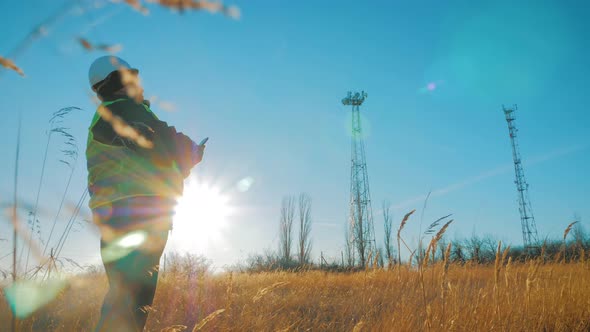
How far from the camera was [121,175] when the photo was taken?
2.33 meters

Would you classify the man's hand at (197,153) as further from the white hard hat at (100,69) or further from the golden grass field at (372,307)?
the golden grass field at (372,307)

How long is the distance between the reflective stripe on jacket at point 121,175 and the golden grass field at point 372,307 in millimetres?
812

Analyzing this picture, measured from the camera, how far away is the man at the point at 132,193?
7.12 ft

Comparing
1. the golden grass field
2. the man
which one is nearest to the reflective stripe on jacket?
the man

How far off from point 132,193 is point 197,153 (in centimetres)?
51

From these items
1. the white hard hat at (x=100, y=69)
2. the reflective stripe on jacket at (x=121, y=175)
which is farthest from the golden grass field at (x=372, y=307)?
the white hard hat at (x=100, y=69)

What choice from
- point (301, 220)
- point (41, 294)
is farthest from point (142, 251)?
point (301, 220)

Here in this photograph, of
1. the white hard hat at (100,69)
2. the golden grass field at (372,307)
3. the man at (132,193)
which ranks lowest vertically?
the golden grass field at (372,307)

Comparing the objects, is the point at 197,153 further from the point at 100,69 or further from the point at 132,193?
the point at 100,69

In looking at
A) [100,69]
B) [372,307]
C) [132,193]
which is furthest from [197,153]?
[372,307]

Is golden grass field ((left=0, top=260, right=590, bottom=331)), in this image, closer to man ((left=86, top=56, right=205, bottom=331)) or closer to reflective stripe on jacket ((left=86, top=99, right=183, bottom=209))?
man ((left=86, top=56, right=205, bottom=331))

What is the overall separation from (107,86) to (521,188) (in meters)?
25.8

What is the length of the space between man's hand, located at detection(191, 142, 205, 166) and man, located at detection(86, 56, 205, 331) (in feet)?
0.07

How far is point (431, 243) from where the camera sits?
2.11 meters
